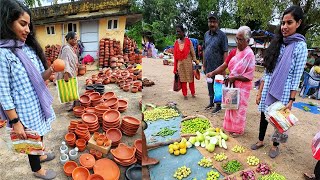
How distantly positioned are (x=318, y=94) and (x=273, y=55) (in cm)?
452

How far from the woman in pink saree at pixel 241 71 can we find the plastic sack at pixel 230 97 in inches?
4.5

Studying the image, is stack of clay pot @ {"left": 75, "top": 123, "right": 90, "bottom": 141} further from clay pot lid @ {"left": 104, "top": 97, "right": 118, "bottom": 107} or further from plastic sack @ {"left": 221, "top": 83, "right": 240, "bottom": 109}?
plastic sack @ {"left": 221, "top": 83, "right": 240, "bottom": 109}

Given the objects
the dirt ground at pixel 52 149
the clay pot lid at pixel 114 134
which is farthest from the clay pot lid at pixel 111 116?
the dirt ground at pixel 52 149

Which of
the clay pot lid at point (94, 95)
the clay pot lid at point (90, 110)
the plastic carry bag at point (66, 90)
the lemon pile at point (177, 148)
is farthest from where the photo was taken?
the clay pot lid at point (94, 95)

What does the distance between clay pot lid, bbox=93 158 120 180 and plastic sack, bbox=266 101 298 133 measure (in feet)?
4.97

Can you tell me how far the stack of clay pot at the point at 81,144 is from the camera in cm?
268

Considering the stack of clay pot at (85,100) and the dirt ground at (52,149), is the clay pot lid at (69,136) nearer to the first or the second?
the dirt ground at (52,149)

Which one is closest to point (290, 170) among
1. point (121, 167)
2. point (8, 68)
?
point (121, 167)

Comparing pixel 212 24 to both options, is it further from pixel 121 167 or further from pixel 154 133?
pixel 121 167

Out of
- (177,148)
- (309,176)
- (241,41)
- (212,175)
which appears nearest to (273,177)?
(309,176)

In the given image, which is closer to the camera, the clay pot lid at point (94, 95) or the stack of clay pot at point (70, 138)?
the stack of clay pot at point (70, 138)

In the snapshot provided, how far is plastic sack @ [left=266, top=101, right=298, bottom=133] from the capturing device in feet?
7.45

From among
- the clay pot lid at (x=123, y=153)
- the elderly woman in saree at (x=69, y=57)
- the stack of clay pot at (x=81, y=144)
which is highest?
the elderly woman in saree at (x=69, y=57)

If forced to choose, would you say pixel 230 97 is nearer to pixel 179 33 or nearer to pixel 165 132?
pixel 165 132
